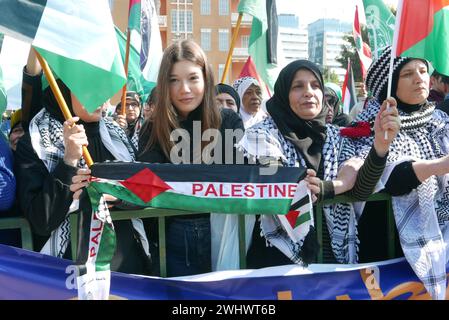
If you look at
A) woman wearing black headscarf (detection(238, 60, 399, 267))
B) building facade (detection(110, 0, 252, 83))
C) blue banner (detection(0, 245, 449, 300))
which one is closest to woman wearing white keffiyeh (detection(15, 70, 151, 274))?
blue banner (detection(0, 245, 449, 300))

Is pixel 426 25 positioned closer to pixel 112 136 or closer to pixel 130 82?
pixel 112 136

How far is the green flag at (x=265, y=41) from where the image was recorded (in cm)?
596

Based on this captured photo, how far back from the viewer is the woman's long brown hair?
121 inches

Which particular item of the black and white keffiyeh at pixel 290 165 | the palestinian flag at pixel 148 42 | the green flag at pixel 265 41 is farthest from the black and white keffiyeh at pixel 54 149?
the palestinian flag at pixel 148 42

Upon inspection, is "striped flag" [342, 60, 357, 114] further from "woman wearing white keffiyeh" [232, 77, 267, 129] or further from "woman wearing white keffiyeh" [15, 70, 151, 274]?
"woman wearing white keffiyeh" [15, 70, 151, 274]

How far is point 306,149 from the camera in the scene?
3209mm

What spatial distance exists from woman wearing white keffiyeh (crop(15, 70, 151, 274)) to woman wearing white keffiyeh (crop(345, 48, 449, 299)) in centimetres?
137

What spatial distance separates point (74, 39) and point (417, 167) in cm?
196

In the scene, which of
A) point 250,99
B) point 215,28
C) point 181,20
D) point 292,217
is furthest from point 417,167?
point 215,28

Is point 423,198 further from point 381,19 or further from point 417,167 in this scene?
point 381,19

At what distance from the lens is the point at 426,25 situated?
322 cm

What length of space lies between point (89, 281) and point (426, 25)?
237 cm
